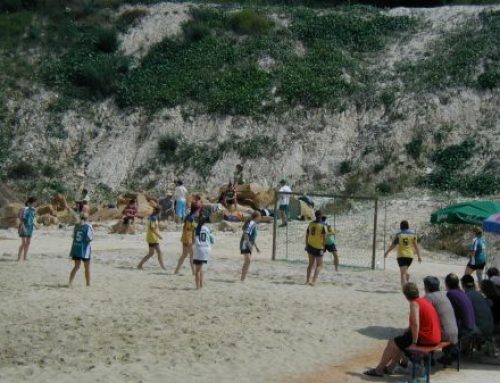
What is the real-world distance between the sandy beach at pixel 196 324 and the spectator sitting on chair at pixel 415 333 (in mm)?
265

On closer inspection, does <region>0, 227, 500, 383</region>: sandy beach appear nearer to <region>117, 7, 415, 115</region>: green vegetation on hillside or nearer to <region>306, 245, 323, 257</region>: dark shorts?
<region>306, 245, 323, 257</region>: dark shorts

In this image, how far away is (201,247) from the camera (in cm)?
1684

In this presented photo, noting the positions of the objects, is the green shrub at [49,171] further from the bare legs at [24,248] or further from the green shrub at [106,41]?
the bare legs at [24,248]

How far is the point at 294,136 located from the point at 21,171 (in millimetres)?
11828

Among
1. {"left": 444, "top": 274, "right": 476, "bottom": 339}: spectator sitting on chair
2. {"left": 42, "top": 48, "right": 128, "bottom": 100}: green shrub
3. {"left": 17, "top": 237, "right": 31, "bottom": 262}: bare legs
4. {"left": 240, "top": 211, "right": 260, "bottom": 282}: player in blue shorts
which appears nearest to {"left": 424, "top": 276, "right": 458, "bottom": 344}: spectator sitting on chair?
{"left": 444, "top": 274, "right": 476, "bottom": 339}: spectator sitting on chair

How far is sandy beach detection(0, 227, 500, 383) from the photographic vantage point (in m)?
11.6

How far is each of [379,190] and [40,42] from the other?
19.9 meters

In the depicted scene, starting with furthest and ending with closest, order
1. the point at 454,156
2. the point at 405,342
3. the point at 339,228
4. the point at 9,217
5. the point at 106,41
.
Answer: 1. the point at 106,41
2. the point at 454,156
3. the point at 9,217
4. the point at 339,228
5. the point at 405,342

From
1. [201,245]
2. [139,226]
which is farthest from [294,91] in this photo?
[201,245]

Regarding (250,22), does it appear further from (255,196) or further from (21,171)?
(255,196)

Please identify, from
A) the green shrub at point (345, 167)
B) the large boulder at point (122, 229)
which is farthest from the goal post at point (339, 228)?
the green shrub at point (345, 167)

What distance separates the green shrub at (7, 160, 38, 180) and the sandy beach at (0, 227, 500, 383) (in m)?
18.1

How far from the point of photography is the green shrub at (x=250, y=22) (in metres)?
42.5

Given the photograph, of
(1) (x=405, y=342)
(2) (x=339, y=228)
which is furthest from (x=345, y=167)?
(1) (x=405, y=342)
